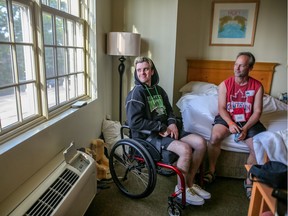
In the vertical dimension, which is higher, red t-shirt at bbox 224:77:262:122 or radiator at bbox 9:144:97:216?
red t-shirt at bbox 224:77:262:122

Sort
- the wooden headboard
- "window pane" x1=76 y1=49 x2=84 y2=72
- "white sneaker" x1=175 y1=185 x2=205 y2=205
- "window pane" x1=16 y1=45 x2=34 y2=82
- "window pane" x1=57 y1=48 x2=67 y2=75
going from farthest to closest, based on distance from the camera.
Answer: the wooden headboard
"window pane" x1=76 y1=49 x2=84 y2=72
"window pane" x1=57 y1=48 x2=67 y2=75
"white sneaker" x1=175 y1=185 x2=205 y2=205
"window pane" x1=16 y1=45 x2=34 y2=82

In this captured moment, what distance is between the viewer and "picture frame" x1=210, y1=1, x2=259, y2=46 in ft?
10.4

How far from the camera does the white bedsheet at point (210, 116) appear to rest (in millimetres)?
2150

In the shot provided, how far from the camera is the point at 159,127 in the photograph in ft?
5.92

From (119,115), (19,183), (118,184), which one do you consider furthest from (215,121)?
(19,183)

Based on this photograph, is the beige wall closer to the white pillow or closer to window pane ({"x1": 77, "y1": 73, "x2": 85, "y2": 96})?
the white pillow

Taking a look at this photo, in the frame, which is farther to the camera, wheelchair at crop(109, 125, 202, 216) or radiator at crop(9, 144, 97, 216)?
wheelchair at crop(109, 125, 202, 216)

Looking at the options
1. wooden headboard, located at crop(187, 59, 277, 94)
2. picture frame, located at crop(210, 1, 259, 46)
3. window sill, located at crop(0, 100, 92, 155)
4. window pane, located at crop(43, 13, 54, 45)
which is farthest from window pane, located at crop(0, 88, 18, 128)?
picture frame, located at crop(210, 1, 259, 46)

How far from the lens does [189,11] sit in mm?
3256

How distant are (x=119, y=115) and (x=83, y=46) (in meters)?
1.05

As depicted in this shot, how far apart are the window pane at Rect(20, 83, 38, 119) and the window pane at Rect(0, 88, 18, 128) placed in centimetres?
9

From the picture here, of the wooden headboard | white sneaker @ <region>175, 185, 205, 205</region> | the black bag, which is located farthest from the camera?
the wooden headboard

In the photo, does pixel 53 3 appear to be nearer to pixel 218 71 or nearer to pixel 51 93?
pixel 51 93

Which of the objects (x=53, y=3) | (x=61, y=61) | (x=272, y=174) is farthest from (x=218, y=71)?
(x=272, y=174)
